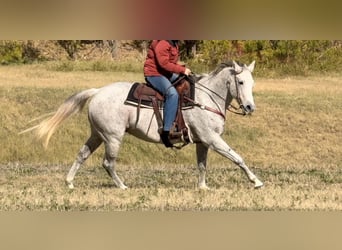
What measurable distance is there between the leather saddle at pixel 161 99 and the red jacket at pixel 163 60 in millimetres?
217

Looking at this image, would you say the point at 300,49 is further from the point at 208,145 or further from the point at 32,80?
the point at 208,145

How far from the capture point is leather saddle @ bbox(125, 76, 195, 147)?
9.39 meters

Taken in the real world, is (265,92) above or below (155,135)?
below

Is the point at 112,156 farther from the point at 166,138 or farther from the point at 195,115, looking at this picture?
the point at 195,115

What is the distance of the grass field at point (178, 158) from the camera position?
27.9ft

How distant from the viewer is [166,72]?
30.5 feet

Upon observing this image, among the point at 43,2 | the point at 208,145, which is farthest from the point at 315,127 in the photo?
the point at 43,2

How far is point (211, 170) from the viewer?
487 inches

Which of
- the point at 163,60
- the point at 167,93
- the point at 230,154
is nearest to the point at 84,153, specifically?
the point at 167,93

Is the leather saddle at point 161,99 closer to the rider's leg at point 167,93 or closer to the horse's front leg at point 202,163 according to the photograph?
the rider's leg at point 167,93

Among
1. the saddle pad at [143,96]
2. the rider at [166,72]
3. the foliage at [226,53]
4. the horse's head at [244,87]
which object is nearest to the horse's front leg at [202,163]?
the rider at [166,72]

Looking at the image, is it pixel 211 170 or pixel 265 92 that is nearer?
pixel 211 170

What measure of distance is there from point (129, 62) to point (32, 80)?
2.67m

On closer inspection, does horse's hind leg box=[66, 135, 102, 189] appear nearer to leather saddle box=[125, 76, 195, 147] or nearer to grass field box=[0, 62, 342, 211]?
grass field box=[0, 62, 342, 211]
